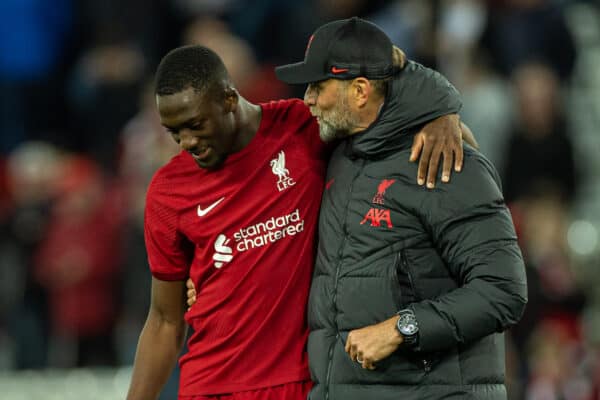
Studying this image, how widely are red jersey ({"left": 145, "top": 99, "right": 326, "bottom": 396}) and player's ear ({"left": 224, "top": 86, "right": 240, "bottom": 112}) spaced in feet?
0.57

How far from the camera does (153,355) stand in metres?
4.76

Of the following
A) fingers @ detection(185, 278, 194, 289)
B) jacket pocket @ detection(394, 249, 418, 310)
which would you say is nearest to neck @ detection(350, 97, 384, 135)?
jacket pocket @ detection(394, 249, 418, 310)

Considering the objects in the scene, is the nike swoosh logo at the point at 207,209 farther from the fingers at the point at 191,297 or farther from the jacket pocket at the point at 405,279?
the jacket pocket at the point at 405,279

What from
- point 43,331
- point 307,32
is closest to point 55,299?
point 43,331

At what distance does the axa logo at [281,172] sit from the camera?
14.7 feet

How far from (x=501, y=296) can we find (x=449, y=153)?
0.50 m

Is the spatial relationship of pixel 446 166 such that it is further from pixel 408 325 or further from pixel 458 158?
pixel 408 325

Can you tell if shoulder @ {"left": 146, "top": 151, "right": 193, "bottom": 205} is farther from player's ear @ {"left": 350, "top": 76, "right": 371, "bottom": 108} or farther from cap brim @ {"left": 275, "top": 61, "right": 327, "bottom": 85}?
player's ear @ {"left": 350, "top": 76, "right": 371, "bottom": 108}

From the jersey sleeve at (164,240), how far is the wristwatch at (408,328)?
102cm

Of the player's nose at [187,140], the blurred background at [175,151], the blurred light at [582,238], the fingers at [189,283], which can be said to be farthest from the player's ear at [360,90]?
the blurred light at [582,238]

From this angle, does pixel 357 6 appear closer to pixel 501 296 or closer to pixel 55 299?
pixel 55 299

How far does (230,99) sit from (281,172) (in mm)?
322

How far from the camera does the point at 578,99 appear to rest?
9.49m

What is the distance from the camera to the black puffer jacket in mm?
3910
